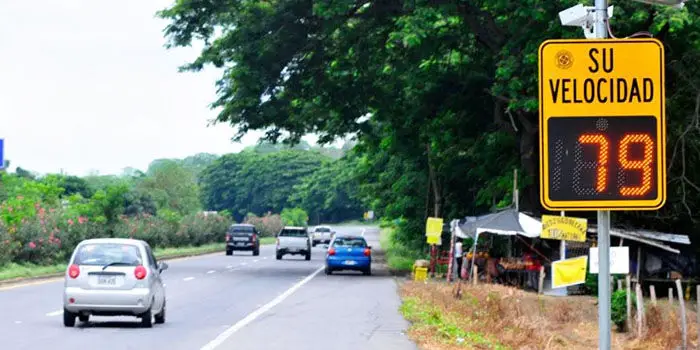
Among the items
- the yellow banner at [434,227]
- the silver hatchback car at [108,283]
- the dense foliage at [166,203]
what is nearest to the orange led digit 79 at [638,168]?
the silver hatchback car at [108,283]

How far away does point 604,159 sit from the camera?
29.1 feet

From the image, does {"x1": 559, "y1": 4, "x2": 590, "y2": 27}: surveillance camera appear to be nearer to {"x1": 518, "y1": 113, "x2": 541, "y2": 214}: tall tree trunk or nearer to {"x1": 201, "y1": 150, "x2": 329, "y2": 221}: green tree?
{"x1": 518, "y1": 113, "x2": 541, "y2": 214}: tall tree trunk

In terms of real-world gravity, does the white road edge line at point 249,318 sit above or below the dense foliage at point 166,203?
below

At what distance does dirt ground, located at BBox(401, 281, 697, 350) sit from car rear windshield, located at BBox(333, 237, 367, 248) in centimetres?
1498

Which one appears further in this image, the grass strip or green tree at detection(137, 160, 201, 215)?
green tree at detection(137, 160, 201, 215)

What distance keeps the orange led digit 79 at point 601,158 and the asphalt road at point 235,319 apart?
9561 millimetres

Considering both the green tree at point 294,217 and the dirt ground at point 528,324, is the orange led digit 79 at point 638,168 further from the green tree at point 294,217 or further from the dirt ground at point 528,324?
the green tree at point 294,217

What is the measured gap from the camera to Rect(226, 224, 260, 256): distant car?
67.8 m

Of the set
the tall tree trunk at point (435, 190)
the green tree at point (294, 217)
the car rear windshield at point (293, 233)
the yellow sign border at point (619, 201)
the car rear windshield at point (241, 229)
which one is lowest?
the yellow sign border at point (619, 201)

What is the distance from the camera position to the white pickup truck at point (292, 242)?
197 feet

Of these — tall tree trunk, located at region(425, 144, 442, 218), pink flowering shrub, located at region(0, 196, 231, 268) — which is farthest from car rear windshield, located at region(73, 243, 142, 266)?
tall tree trunk, located at region(425, 144, 442, 218)

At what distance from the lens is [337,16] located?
3681 centimetres

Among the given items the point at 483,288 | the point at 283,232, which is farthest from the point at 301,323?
the point at 283,232

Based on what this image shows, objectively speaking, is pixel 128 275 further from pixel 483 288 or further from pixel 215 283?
pixel 215 283
